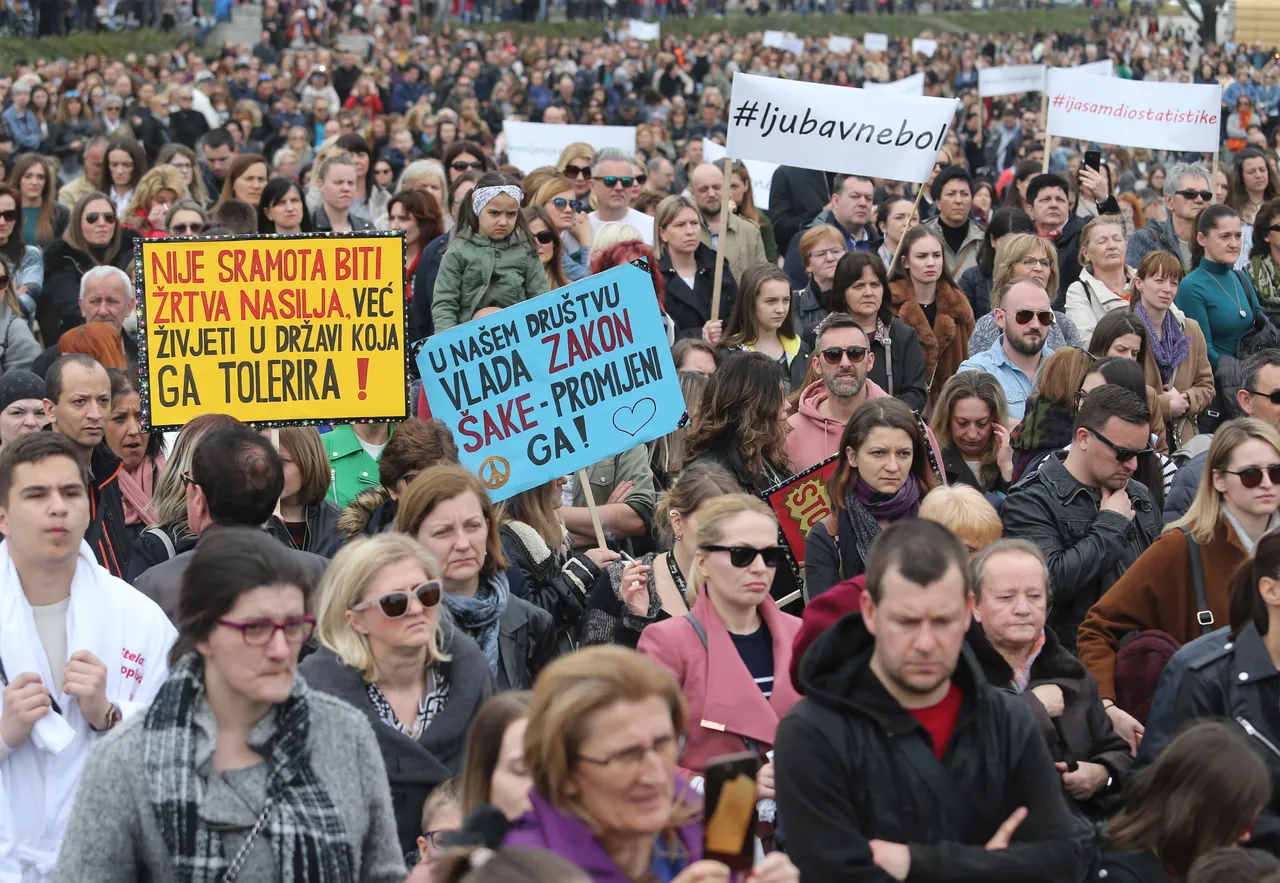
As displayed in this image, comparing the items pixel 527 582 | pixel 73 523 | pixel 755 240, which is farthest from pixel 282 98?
pixel 73 523

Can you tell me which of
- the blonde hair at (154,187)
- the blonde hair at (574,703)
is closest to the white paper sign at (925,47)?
the blonde hair at (154,187)

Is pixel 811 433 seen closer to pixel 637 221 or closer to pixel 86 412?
pixel 86 412

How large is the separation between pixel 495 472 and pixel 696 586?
1725 mm

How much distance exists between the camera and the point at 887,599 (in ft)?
12.9

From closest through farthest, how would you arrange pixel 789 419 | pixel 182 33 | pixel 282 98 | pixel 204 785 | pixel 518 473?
1. pixel 204 785
2. pixel 518 473
3. pixel 789 419
4. pixel 282 98
5. pixel 182 33

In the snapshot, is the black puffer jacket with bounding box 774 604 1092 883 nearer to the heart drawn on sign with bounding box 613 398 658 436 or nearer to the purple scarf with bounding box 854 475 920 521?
the purple scarf with bounding box 854 475 920 521

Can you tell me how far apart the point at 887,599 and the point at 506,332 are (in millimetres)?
3770

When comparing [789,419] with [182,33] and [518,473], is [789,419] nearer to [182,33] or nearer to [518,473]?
[518,473]

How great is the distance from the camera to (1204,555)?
5.91 meters

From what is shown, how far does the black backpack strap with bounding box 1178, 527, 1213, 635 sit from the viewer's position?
5816 millimetres

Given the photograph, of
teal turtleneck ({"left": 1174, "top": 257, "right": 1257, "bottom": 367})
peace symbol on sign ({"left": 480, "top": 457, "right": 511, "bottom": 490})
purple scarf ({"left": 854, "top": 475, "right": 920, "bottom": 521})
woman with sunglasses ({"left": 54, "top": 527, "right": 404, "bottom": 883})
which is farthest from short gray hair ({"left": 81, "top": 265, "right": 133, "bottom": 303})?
woman with sunglasses ({"left": 54, "top": 527, "right": 404, "bottom": 883})

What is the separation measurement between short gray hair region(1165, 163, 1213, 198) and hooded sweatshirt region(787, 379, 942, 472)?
4952 millimetres

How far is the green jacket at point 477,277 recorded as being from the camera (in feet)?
31.9

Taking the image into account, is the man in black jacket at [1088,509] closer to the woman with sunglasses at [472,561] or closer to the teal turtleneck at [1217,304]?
the woman with sunglasses at [472,561]
